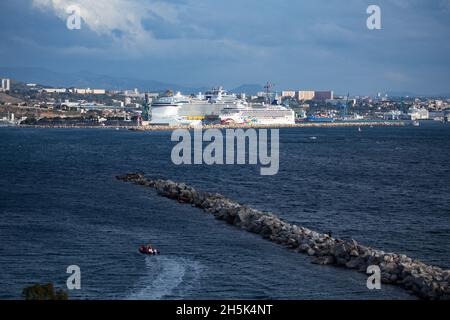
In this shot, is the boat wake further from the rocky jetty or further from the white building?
the white building

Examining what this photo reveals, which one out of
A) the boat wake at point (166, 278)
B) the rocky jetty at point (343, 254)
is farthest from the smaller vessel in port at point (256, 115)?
the boat wake at point (166, 278)

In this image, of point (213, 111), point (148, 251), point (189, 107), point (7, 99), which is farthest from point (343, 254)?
point (7, 99)

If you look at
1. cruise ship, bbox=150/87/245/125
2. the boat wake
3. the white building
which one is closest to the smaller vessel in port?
cruise ship, bbox=150/87/245/125

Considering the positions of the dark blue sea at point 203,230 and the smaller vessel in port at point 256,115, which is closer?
the dark blue sea at point 203,230

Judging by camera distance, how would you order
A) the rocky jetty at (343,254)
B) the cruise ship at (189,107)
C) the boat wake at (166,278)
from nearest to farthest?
the boat wake at (166,278), the rocky jetty at (343,254), the cruise ship at (189,107)

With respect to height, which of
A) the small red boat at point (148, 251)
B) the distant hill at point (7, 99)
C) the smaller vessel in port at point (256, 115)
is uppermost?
the distant hill at point (7, 99)

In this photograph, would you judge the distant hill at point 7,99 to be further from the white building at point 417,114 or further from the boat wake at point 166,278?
the boat wake at point 166,278
